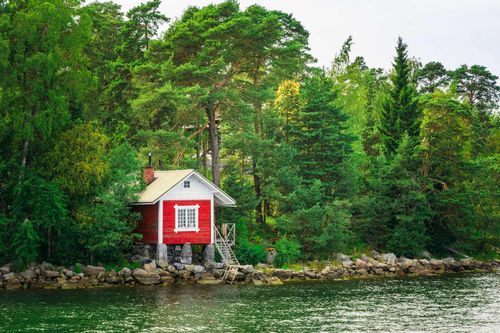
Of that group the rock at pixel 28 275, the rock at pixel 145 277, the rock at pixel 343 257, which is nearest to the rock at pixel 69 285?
the rock at pixel 28 275

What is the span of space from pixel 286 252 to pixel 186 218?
6.80m

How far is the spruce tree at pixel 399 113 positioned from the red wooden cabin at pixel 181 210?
18.4m

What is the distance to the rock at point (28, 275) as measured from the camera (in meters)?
37.8

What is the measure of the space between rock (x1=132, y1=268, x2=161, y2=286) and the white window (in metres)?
4.08

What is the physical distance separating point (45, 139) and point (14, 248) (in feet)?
20.5

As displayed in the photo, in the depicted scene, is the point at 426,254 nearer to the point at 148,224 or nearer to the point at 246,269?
the point at 246,269

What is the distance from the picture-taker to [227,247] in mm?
44250

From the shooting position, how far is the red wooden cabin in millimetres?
43375

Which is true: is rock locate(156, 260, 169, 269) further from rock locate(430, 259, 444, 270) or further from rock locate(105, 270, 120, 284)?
rock locate(430, 259, 444, 270)

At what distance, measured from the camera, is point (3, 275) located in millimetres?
37375

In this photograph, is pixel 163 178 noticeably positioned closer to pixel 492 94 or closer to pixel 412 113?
pixel 412 113

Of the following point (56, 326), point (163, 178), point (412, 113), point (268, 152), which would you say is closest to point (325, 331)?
point (56, 326)

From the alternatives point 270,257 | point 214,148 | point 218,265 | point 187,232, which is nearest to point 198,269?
point 218,265

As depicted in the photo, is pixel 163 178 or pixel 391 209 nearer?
pixel 163 178
